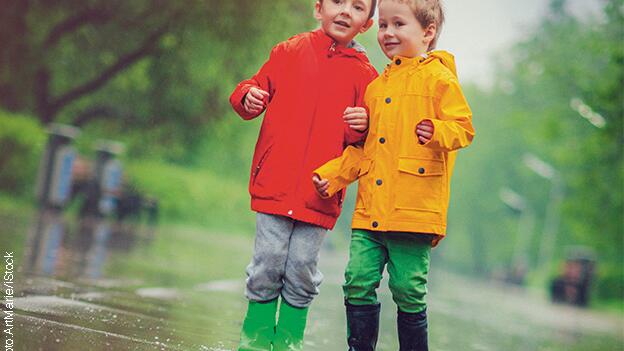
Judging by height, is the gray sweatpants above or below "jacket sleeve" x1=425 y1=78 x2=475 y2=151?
below

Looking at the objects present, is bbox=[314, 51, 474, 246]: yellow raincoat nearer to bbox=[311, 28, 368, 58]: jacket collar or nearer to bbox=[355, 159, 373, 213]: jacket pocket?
bbox=[355, 159, 373, 213]: jacket pocket

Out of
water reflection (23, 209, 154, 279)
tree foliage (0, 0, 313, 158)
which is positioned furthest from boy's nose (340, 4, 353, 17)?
tree foliage (0, 0, 313, 158)

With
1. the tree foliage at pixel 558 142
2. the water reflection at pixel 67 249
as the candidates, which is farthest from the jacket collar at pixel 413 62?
the tree foliage at pixel 558 142

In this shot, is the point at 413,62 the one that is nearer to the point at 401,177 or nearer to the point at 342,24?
the point at 342,24

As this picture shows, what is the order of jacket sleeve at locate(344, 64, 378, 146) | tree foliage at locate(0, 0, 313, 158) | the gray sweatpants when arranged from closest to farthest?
the gray sweatpants
jacket sleeve at locate(344, 64, 378, 146)
tree foliage at locate(0, 0, 313, 158)

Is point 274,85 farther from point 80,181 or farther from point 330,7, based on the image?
point 80,181

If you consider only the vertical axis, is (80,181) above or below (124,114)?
below

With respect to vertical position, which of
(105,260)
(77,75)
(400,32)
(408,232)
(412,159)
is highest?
(77,75)

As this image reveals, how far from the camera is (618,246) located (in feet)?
106

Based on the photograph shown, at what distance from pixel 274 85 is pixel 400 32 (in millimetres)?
696

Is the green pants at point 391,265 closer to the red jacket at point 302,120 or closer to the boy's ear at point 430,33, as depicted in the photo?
the red jacket at point 302,120

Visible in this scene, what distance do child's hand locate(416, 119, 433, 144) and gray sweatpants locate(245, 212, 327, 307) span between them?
73 centimetres

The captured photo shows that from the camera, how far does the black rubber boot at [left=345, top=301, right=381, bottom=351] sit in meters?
5.32

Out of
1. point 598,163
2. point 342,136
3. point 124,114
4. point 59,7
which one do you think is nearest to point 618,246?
point 598,163
